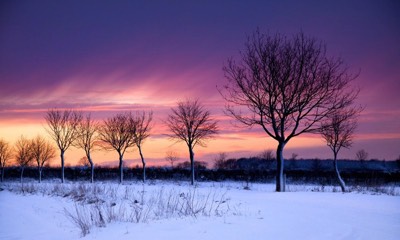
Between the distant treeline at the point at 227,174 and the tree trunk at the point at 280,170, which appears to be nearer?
the tree trunk at the point at 280,170

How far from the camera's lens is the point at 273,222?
359 inches

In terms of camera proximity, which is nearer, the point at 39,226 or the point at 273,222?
the point at 273,222

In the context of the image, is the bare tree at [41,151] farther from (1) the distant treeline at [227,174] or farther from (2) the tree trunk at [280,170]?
(2) the tree trunk at [280,170]

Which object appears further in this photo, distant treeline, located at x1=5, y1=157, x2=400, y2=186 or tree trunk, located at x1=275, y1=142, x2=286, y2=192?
distant treeline, located at x1=5, y1=157, x2=400, y2=186

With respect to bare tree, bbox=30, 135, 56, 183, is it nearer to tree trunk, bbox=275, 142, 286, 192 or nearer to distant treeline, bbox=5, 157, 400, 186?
distant treeline, bbox=5, 157, 400, 186

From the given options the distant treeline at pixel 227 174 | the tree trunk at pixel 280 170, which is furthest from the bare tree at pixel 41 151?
the tree trunk at pixel 280 170

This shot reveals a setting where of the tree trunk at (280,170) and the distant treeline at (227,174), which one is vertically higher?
the tree trunk at (280,170)

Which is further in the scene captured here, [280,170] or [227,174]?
[227,174]

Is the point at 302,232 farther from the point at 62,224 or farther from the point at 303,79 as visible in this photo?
the point at 303,79

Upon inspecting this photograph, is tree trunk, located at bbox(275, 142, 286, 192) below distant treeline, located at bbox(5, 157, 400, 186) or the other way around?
the other way around

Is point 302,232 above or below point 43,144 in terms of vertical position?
below

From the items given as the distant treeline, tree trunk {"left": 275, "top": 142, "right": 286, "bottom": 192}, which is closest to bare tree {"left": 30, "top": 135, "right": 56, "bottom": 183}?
the distant treeline

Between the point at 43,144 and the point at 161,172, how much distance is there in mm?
17148

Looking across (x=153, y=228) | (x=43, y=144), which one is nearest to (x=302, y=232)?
(x=153, y=228)
